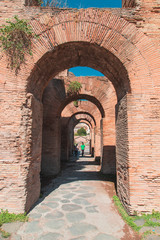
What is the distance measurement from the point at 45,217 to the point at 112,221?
1299 mm

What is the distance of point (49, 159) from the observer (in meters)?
6.91

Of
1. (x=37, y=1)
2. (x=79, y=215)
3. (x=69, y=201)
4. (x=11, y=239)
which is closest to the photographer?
(x=11, y=239)

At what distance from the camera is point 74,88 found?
24.9 ft

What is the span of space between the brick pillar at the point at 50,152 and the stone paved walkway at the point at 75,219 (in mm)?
2234

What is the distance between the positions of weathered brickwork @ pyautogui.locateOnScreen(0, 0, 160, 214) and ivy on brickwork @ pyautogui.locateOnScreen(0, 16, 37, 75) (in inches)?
5.5

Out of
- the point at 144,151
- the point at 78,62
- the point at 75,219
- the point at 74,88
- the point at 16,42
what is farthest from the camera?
the point at 74,88

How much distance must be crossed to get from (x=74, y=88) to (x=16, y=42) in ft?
14.1

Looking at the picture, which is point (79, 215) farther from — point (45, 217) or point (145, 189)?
point (145, 189)

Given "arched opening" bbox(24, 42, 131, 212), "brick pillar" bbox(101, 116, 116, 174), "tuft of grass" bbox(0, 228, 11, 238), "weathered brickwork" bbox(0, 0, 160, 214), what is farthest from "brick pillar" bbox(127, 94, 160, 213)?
"brick pillar" bbox(101, 116, 116, 174)

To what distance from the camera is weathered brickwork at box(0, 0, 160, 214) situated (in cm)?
318

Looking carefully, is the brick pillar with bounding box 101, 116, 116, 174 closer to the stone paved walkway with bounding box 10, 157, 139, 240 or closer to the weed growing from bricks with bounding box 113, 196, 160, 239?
the stone paved walkway with bounding box 10, 157, 139, 240

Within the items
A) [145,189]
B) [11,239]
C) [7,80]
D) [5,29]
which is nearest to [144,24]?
[5,29]

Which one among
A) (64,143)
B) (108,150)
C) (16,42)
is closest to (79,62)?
(16,42)

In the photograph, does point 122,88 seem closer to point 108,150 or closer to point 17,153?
point 17,153
